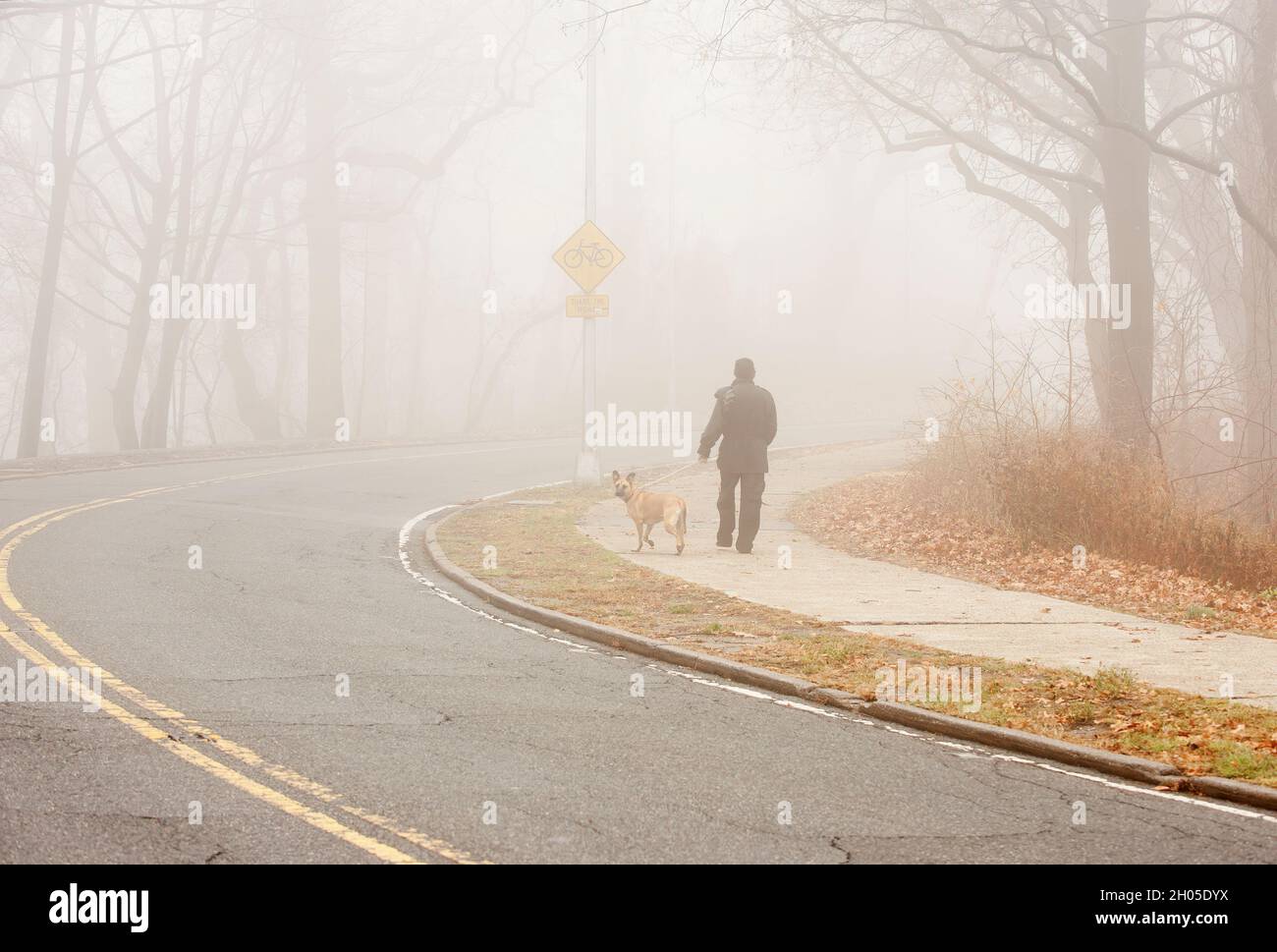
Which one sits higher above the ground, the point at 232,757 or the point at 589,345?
the point at 589,345

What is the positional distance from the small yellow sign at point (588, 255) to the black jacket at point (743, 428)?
23.6 feet

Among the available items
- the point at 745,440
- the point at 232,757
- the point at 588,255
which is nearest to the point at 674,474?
the point at 588,255

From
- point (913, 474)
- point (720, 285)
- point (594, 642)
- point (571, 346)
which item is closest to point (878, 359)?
point (720, 285)

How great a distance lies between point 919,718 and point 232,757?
3.83 m

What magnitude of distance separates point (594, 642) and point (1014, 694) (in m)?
3.41

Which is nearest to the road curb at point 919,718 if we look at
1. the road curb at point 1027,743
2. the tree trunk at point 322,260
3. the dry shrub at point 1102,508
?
the road curb at point 1027,743

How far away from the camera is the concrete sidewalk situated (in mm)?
10164

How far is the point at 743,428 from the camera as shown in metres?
16.4

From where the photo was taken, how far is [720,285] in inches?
2475

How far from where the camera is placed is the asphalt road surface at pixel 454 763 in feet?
20.1

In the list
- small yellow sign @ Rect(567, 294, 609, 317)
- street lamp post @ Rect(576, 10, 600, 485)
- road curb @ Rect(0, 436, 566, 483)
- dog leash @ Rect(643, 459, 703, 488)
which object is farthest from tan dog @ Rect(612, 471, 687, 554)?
road curb @ Rect(0, 436, 566, 483)

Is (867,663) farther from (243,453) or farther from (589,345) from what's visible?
(243,453)
